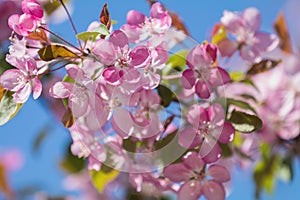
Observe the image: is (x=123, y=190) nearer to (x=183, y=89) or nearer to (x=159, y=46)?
(x=183, y=89)

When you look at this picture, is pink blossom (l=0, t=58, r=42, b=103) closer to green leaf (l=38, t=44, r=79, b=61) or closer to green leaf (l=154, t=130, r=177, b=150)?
green leaf (l=38, t=44, r=79, b=61)

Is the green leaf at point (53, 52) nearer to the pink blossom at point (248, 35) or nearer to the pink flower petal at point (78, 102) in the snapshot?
the pink flower petal at point (78, 102)

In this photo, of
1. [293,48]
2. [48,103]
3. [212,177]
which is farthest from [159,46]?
[48,103]

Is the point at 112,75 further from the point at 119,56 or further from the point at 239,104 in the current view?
the point at 239,104

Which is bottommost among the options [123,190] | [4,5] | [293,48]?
[123,190]

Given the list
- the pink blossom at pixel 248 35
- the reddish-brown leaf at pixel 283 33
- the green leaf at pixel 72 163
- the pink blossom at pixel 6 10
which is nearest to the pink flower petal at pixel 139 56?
the pink blossom at pixel 248 35

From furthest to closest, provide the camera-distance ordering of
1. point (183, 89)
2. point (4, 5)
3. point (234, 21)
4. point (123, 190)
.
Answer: point (123, 190)
point (4, 5)
point (234, 21)
point (183, 89)

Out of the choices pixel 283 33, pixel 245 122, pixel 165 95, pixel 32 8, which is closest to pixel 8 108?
pixel 32 8
